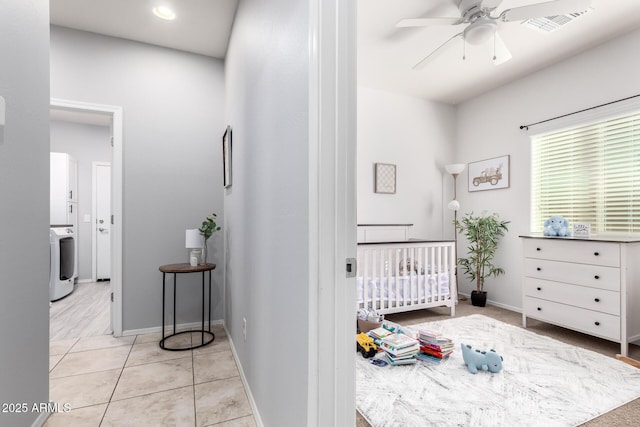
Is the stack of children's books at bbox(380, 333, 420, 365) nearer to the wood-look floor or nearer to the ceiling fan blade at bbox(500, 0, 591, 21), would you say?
the ceiling fan blade at bbox(500, 0, 591, 21)

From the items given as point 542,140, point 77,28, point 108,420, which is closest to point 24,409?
point 108,420

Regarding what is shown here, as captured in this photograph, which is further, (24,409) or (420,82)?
(420,82)

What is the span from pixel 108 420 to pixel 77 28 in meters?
3.00

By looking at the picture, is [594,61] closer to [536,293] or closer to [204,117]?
[536,293]

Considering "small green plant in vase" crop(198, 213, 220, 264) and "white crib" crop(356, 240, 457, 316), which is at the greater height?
"small green plant in vase" crop(198, 213, 220, 264)

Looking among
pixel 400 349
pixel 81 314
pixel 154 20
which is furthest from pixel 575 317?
pixel 81 314

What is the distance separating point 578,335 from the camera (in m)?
2.82

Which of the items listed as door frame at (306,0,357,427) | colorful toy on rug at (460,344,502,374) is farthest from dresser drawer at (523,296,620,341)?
door frame at (306,0,357,427)

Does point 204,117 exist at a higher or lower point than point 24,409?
higher

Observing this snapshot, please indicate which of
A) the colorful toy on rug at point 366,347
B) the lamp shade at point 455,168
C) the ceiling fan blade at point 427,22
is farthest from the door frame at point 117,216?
the lamp shade at point 455,168

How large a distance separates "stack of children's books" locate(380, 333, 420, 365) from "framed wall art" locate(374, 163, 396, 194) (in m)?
2.09

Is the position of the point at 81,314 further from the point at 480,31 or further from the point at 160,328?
the point at 480,31

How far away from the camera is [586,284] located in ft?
8.36

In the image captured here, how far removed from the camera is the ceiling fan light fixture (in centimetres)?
214
